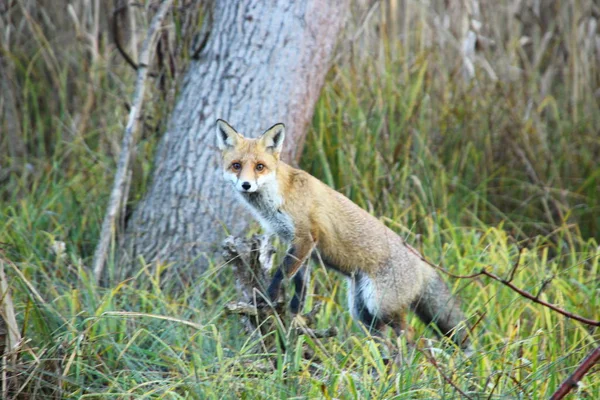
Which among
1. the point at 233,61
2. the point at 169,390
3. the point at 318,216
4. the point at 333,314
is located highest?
the point at 233,61

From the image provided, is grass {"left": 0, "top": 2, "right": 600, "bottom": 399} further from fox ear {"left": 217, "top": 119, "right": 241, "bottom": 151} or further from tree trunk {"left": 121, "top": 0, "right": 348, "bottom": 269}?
fox ear {"left": 217, "top": 119, "right": 241, "bottom": 151}

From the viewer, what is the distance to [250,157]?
435 centimetres

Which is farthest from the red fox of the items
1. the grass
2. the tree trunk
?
the tree trunk

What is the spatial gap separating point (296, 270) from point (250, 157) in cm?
69

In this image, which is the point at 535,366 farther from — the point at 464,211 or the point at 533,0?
the point at 533,0

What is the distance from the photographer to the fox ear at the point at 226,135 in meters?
4.46

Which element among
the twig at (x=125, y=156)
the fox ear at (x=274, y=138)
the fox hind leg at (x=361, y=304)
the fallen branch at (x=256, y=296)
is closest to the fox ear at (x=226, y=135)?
the fox ear at (x=274, y=138)

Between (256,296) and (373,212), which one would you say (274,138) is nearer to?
(256,296)

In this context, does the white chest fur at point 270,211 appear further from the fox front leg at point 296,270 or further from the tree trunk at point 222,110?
the tree trunk at point 222,110

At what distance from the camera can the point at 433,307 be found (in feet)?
15.1

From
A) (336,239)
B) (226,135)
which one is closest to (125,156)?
(226,135)

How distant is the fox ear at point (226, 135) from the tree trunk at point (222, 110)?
2.93 ft

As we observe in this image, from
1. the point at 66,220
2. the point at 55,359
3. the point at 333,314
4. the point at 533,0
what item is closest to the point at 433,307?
the point at 333,314

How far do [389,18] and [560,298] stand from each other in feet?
12.3
